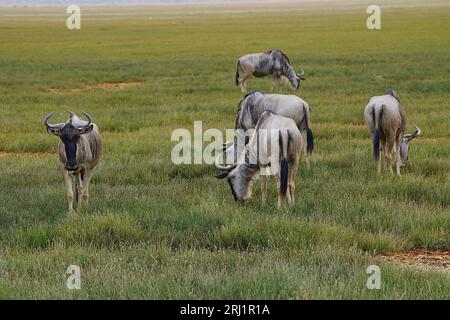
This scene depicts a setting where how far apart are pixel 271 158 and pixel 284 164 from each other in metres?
0.28

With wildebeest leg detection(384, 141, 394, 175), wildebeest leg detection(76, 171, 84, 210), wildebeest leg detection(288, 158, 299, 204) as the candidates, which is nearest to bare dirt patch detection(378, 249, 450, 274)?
wildebeest leg detection(288, 158, 299, 204)

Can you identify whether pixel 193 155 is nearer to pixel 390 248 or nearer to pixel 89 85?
pixel 390 248

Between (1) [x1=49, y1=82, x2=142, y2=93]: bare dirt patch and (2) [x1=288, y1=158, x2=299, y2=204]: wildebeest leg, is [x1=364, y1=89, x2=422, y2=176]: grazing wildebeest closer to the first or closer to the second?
(2) [x1=288, y1=158, x2=299, y2=204]: wildebeest leg

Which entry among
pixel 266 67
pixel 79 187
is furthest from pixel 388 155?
pixel 266 67

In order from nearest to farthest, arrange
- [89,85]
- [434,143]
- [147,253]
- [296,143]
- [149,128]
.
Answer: [147,253], [296,143], [434,143], [149,128], [89,85]

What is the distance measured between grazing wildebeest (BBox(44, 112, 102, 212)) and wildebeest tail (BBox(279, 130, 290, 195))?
8.18 feet

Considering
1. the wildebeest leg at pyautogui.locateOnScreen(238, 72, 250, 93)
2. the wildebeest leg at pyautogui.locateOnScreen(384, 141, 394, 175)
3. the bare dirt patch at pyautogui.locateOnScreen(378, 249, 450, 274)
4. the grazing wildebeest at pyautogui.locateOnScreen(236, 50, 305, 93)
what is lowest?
the bare dirt patch at pyautogui.locateOnScreen(378, 249, 450, 274)

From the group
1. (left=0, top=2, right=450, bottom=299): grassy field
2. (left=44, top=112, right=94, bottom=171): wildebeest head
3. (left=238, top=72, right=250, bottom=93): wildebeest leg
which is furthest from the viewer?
(left=238, top=72, right=250, bottom=93): wildebeest leg

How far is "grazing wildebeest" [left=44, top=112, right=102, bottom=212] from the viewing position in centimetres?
935

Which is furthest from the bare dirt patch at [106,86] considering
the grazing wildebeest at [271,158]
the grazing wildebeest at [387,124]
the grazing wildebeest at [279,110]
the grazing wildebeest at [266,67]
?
the grazing wildebeest at [271,158]

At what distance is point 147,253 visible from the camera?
736 centimetres

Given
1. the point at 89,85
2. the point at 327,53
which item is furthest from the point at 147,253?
the point at 327,53

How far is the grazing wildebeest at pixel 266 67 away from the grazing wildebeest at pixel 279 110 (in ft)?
42.0
